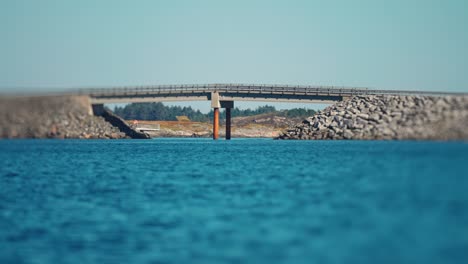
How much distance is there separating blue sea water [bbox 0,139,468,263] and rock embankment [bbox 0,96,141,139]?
162ft

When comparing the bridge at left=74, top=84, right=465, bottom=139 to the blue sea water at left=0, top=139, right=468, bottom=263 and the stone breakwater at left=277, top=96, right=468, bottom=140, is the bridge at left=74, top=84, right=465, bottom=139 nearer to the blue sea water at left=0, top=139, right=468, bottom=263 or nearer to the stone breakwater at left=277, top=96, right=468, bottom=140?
the stone breakwater at left=277, top=96, right=468, bottom=140

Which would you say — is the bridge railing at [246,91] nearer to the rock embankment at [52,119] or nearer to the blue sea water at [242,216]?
the rock embankment at [52,119]

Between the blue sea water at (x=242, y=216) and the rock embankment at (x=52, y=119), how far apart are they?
49266 millimetres

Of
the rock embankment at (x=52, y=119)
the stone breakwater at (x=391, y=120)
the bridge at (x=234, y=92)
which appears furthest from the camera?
the bridge at (x=234, y=92)

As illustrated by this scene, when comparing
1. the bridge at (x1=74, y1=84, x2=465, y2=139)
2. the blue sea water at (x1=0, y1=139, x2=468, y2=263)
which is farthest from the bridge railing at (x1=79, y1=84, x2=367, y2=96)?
the blue sea water at (x1=0, y1=139, x2=468, y2=263)

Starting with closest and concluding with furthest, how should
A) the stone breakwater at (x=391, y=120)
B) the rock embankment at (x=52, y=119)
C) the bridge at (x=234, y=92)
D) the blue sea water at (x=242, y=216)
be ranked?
the blue sea water at (x=242, y=216) < the rock embankment at (x=52, y=119) < the stone breakwater at (x=391, y=120) < the bridge at (x=234, y=92)

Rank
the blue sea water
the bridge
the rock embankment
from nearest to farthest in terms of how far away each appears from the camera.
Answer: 1. the blue sea water
2. the rock embankment
3. the bridge

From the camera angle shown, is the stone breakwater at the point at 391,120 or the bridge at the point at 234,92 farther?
the bridge at the point at 234,92

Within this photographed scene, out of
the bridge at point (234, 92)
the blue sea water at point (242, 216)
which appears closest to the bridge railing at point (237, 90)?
the bridge at point (234, 92)

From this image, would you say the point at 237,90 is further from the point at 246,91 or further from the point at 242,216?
the point at 242,216

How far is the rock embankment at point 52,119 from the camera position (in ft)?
346

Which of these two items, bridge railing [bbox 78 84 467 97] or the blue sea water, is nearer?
the blue sea water

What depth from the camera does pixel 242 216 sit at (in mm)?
33344

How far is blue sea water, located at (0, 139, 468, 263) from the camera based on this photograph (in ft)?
82.4
